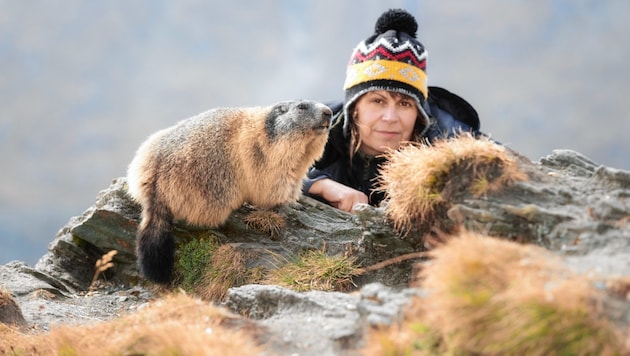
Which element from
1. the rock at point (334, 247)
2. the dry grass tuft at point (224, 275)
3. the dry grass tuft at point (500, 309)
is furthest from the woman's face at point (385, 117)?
the dry grass tuft at point (500, 309)

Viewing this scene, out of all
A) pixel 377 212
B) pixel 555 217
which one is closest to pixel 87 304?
pixel 377 212

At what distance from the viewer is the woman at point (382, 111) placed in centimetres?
Answer: 915

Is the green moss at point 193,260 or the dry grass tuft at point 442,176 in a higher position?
the dry grass tuft at point 442,176

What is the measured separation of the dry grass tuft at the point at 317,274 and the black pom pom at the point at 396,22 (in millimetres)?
3875

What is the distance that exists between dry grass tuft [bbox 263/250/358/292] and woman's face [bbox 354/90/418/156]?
2.29m

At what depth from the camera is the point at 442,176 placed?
604cm

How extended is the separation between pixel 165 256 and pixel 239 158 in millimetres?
1669

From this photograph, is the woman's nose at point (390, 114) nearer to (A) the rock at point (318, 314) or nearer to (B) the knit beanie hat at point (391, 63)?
(B) the knit beanie hat at point (391, 63)

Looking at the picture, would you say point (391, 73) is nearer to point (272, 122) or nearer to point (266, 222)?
point (272, 122)

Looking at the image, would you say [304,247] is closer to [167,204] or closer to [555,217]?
[167,204]

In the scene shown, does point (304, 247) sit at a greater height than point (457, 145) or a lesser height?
lesser

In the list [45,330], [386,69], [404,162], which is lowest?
[45,330]

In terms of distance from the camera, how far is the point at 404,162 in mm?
6406

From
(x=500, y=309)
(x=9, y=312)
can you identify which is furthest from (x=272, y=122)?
(x=500, y=309)
